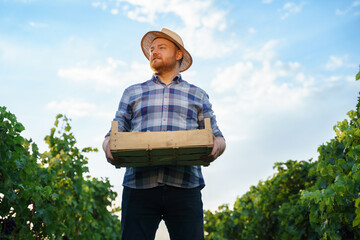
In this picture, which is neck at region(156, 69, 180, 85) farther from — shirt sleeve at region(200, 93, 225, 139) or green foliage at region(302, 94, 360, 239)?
green foliage at region(302, 94, 360, 239)

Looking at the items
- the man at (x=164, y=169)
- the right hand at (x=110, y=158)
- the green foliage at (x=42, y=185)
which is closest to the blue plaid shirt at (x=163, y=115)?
the man at (x=164, y=169)

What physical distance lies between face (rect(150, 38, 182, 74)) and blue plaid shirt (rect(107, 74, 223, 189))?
0.08 metres

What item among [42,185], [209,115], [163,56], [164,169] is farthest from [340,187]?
[42,185]

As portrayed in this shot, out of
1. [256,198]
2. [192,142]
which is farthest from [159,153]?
[256,198]

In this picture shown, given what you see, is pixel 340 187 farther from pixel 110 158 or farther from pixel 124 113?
pixel 110 158

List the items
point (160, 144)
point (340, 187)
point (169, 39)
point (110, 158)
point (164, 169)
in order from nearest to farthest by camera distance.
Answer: point (160, 144) < point (110, 158) < point (164, 169) < point (169, 39) < point (340, 187)

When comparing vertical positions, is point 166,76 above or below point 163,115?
above

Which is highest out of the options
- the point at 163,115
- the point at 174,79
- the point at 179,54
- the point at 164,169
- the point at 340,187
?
the point at 179,54

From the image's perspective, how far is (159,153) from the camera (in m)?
2.14

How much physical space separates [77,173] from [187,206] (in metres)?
3.57

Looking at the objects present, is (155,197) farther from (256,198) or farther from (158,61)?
(256,198)

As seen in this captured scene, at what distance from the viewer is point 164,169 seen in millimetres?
2342

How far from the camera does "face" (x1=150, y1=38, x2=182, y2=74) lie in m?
2.64

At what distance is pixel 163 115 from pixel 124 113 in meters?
0.28
